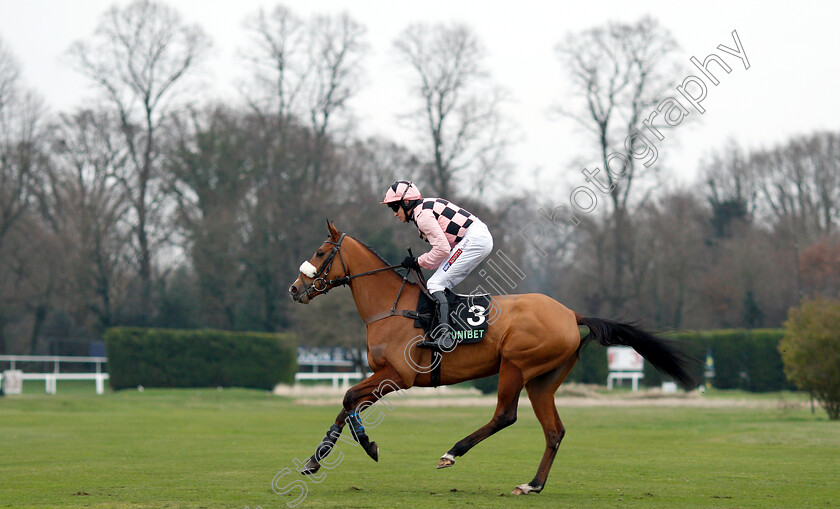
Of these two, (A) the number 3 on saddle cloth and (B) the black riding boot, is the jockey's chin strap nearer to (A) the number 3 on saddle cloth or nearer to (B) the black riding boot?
(A) the number 3 on saddle cloth

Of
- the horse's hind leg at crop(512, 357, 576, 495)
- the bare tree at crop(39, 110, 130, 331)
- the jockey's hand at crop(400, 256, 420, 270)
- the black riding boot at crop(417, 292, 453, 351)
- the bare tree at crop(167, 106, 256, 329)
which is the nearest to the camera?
the horse's hind leg at crop(512, 357, 576, 495)

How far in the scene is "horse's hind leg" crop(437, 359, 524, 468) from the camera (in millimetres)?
8320

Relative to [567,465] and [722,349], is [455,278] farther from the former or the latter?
[722,349]

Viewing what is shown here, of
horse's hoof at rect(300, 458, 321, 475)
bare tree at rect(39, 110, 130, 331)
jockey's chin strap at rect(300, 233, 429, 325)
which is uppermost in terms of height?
bare tree at rect(39, 110, 130, 331)

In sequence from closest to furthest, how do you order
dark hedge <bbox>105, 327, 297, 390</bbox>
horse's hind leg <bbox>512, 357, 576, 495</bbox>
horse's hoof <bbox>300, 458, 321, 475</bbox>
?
Result: 1. horse's hoof <bbox>300, 458, 321, 475</bbox>
2. horse's hind leg <bbox>512, 357, 576, 495</bbox>
3. dark hedge <bbox>105, 327, 297, 390</bbox>

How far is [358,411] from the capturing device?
8.52 meters

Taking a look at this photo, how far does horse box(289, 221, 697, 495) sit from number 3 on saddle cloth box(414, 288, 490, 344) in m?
0.08

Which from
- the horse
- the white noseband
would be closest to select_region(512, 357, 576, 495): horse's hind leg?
the horse

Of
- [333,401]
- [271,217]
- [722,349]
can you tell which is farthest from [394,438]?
[271,217]

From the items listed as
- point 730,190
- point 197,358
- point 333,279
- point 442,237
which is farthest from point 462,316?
point 730,190

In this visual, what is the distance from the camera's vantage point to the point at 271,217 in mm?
43469

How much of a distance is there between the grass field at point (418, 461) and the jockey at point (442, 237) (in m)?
2.07

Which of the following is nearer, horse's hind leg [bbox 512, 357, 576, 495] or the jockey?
horse's hind leg [bbox 512, 357, 576, 495]

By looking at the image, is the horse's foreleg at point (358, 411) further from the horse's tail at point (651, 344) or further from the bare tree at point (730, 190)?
the bare tree at point (730, 190)
